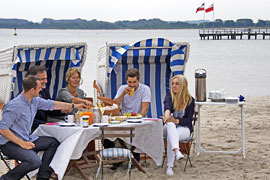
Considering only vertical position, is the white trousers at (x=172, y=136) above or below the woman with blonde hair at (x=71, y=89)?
below

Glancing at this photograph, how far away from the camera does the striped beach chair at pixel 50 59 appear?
6500 mm

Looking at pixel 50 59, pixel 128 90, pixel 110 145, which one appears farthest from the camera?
pixel 50 59

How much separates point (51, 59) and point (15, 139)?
2.57 m

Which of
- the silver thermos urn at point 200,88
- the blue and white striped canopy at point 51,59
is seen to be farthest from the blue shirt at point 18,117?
the silver thermos urn at point 200,88

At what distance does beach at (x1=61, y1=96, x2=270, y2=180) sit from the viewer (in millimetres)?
5652

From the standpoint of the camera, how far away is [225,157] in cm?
649

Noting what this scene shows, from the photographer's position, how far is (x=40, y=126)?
5.30m

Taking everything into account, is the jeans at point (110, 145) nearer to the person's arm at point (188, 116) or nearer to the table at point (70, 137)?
the table at point (70, 137)

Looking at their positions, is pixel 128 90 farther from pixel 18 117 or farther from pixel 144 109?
pixel 18 117

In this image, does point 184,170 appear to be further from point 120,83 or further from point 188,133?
point 120,83

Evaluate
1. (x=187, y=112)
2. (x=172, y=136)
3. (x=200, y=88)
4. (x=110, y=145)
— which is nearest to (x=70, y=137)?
(x=110, y=145)

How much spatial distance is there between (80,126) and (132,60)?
2526mm

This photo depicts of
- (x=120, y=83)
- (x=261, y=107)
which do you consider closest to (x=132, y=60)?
(x=120, y=83)

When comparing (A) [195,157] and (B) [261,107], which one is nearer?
(A) [195,157]
